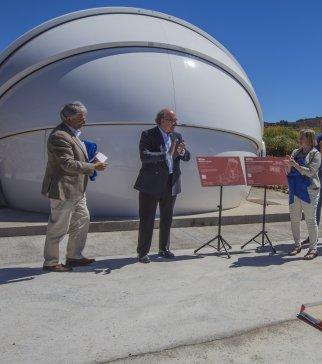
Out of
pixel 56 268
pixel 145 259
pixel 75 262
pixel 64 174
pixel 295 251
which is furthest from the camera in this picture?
pixel 295 251

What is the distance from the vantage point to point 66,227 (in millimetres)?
4699

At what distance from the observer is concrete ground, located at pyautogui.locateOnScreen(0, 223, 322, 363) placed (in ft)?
9.92

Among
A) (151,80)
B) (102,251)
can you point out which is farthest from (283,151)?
(102,251)

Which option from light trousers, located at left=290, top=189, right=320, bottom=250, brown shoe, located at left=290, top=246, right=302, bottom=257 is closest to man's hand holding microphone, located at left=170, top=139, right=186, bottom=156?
light trousers, located at left=290, top=189, right=320, bottom=250

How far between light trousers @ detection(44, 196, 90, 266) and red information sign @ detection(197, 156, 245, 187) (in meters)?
1.64

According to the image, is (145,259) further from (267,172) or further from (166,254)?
(267,172)

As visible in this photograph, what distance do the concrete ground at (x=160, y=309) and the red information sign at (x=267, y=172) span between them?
95 cm

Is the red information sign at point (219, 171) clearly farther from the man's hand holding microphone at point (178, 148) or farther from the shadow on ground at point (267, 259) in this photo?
the shadow on ground at point (267, 259)

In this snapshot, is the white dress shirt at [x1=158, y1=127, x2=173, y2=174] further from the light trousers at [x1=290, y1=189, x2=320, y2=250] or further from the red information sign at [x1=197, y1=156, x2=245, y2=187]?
the light trousers at [x1=290, y1=189, x2=320, y2=250]

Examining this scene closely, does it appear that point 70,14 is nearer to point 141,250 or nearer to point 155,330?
point 141,250

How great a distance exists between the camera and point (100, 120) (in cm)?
677

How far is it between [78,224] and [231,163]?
2.25 meters

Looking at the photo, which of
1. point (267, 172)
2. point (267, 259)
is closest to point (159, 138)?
point (267, 172)

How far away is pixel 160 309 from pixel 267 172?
278 cm
